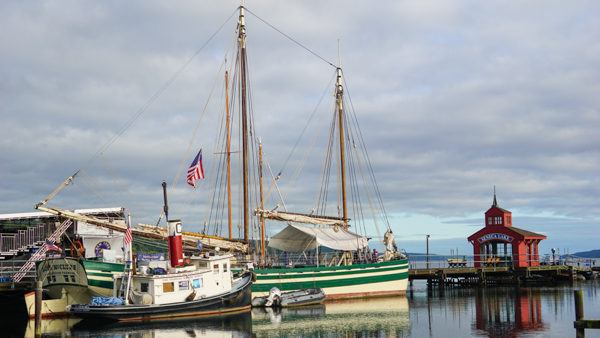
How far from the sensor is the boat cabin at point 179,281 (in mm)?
43281

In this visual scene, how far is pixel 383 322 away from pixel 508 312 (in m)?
10.1

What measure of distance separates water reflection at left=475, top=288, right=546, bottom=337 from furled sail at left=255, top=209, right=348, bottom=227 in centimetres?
1422

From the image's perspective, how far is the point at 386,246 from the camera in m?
66.4

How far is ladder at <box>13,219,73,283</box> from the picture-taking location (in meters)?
48.4

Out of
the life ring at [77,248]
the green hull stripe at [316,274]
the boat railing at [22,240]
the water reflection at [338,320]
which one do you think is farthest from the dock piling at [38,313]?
the green hull stripe at [316,274]

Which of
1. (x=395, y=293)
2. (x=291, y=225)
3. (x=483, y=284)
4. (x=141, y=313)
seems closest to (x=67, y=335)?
(x=141, y=313)

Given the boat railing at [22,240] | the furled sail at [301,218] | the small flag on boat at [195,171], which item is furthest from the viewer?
the furled sail at [301,218]

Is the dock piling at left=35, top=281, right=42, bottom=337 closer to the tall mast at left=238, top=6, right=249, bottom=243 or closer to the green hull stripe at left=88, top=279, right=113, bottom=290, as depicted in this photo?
the green hull stripe at left=88, top=279, right=113, bottom=290

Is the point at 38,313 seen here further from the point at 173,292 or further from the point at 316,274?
the point at 316,274

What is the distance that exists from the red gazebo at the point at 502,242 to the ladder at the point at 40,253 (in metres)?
45.7

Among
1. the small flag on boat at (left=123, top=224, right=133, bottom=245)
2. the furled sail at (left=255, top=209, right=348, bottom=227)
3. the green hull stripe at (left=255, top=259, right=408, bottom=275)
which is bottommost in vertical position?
the green hull stripe at (left=255, top=259, right=408, bottom=275)

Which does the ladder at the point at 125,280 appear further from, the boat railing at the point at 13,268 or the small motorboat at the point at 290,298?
the small motorboat at the point at 290,298

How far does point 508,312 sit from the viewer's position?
4766 cm

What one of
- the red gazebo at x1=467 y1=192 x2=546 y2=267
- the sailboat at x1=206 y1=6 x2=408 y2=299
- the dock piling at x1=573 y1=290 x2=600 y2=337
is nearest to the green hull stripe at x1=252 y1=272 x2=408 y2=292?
the sailboat at x1=206 y1=6 x2=408 y2=299
